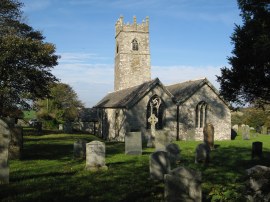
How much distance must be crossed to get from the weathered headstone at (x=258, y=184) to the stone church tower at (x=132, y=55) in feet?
142

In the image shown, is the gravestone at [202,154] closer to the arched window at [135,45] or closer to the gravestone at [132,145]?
the gravestone at [132,145]

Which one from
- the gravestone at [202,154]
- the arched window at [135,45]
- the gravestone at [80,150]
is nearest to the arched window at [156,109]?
the gravestone at [80,150]

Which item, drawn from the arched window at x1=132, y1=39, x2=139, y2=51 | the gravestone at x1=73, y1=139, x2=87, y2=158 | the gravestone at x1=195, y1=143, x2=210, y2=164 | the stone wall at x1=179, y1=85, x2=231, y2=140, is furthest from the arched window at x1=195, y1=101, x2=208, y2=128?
the gravestone at x1=73, y1=139, x2=87, y2=158

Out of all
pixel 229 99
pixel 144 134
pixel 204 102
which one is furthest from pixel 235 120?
pixel 229 99

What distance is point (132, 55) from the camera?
51.8 metres

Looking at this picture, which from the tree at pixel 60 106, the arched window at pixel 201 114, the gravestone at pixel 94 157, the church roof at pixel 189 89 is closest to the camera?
the gravestone at pixel 94 157

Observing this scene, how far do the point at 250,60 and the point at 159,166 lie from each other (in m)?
10.1

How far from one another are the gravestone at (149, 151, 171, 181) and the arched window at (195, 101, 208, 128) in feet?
79.2

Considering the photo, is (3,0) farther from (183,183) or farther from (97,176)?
(183,183)

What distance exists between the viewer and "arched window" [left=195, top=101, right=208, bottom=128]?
3616cm

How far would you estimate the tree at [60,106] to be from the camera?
54375 millimetres

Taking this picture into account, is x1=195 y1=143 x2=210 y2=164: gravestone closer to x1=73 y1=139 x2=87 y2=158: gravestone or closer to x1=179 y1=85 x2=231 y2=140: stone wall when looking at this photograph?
x1=73 y1=139 x2=87 y2=158: gravestone

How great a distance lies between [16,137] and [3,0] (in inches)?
712

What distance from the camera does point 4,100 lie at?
3012 centimetres
